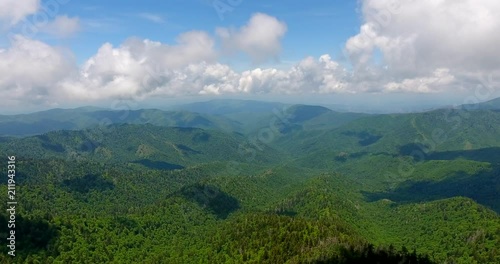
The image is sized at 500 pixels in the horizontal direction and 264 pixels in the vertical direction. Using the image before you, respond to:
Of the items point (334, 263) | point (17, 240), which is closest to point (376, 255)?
point (334, 263)

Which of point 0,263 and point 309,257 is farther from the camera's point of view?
point 0,263

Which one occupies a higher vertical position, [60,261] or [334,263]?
[334,263]

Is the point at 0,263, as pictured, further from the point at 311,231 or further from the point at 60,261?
the point at 311,231

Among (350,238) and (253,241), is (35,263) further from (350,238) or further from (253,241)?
(350,238)

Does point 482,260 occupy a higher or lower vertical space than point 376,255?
lower

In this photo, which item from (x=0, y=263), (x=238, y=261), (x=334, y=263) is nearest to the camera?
(x=334, y=263)

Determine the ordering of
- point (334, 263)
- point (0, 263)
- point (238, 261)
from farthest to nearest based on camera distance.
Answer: point (238, 261) < point (0, 263) < point (334, 263)

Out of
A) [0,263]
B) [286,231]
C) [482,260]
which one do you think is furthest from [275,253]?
[0,263]

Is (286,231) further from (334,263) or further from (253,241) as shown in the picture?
(334,263)

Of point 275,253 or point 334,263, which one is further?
point 275,253
